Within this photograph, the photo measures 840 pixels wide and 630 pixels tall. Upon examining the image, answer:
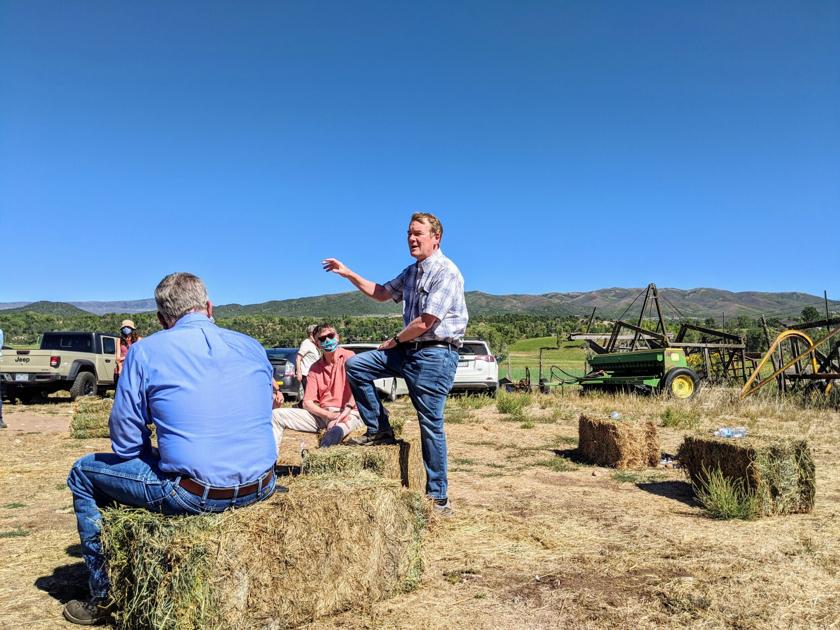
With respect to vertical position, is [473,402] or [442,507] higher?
[442,507]

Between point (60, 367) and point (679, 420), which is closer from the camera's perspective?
point (679, 420)

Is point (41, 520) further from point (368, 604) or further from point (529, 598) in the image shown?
point (529, 598)

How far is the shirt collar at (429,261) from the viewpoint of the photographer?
4348mm

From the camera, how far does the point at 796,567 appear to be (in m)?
3.58

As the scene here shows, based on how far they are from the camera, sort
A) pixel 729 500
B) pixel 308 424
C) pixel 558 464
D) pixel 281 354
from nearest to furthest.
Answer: pixel 729 500 < pixel 308 424 < pixel 558 464 < pixel 281 354

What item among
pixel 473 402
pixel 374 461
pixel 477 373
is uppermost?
pixel 374 461

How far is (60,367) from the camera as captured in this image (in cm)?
1471

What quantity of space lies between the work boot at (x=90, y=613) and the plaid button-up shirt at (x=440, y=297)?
2.29 metres

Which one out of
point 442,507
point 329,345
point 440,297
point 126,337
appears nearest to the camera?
point 440,297

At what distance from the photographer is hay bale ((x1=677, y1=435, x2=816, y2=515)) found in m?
4.91

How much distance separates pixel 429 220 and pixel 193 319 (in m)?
1.94

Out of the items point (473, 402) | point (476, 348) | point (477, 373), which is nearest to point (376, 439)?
point (473, 402)

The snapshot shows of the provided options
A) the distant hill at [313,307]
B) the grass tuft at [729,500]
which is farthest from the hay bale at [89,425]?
the distant hill at [313,307]

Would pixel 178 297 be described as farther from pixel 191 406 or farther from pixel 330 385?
pixel 330 385
